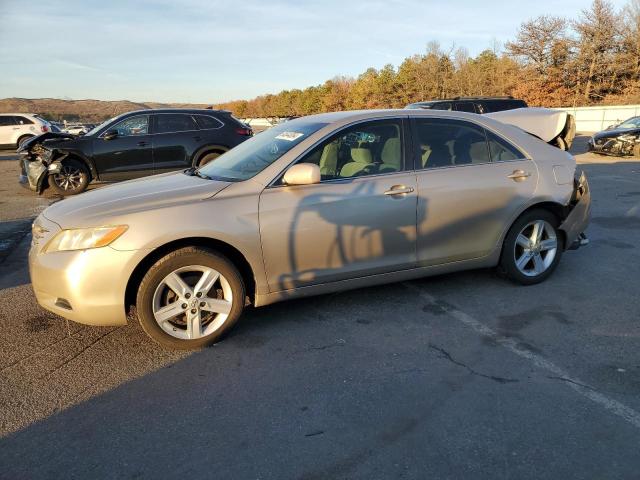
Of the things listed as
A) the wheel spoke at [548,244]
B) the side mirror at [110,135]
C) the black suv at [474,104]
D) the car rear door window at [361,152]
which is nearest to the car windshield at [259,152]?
the car rear door window at [361,152]

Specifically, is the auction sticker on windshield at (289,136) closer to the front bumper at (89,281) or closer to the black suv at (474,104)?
the front bumper at (89,281)

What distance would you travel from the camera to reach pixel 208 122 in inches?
435

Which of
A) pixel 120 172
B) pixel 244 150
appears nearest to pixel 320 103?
pixel 120 172

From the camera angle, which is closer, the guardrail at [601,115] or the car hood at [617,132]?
the car hood at [617,132]

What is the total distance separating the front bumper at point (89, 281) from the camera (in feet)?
10.8

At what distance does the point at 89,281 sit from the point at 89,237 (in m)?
0.30

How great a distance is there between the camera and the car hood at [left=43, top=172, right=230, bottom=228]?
3.42 meters

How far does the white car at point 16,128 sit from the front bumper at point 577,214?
76.5 feet

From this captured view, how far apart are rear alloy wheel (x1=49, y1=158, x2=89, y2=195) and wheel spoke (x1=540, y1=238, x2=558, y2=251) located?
31.0 ft

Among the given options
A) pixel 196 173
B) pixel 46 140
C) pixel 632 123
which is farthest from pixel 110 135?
pixel 632 123

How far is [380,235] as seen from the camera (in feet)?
13.1

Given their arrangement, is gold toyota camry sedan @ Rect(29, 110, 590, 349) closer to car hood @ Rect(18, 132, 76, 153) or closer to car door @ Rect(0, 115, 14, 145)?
car hood @ Rect(18, 132, 76, 153)

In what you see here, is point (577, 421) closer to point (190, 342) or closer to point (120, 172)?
point (190, 342)

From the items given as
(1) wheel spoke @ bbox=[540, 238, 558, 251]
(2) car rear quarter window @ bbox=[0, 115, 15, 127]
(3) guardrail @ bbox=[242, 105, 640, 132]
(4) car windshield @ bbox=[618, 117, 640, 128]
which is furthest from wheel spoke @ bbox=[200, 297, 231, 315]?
(3) guardrail @ bbox=[242, 105, 640, 132]
